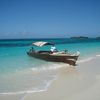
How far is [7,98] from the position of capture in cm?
822

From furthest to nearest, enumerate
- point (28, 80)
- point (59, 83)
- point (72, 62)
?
point (72, 62) < point (28, 80) < point (59, 83)

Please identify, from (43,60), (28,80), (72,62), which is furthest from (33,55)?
(28,80)

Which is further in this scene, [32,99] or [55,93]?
[55,93]

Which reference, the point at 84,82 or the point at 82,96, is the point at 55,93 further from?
the point at 84,82

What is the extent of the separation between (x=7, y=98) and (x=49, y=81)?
3.15 metres

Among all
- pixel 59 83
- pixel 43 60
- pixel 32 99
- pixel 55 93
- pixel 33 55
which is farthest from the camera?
pixel 33 55

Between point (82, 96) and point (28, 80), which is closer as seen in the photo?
point (82, 96)

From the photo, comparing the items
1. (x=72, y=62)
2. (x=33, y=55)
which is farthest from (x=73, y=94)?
(x=33, y=55)

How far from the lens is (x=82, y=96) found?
8242mm

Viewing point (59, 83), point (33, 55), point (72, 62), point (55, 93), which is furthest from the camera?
point (33, 55)

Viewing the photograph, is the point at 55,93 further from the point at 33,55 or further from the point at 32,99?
the point at 33,55

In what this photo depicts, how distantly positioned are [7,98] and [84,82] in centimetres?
391

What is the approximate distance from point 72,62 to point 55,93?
8550 millimetres

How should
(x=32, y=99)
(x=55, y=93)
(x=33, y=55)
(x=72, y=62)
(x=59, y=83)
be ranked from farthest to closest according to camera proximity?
(x=33, y=55)
(x=72, y=62)
(x=59, y=83)
(x=55, y=93)
(x=32, y=99)
